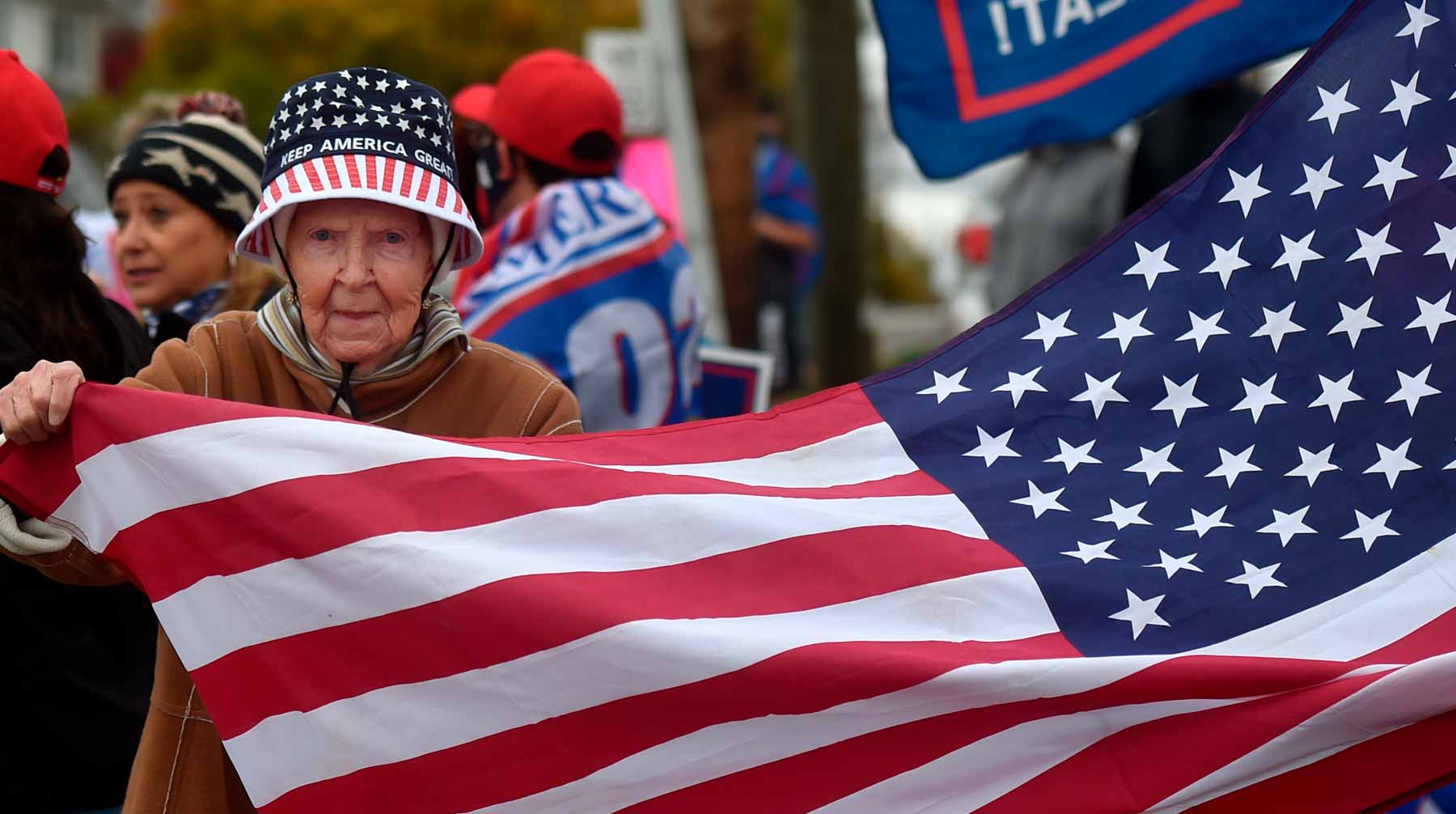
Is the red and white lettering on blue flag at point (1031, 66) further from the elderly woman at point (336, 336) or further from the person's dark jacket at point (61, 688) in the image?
the person's dark jacket at point (61, 688)

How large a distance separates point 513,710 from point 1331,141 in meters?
1.97

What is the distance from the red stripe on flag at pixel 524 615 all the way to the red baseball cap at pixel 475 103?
3.08 m

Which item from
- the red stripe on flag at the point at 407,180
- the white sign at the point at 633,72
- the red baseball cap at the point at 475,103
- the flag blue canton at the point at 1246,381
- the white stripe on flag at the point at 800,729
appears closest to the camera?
the white stripe on flag at the point at 800,729

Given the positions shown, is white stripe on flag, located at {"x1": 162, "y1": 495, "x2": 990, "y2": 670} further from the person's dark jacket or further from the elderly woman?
the person's dark jacket

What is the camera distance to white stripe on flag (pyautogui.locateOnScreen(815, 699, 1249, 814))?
2.92 meters

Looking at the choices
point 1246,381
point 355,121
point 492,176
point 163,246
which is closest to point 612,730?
point 355,121

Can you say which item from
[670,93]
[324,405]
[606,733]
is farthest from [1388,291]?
[670,93]

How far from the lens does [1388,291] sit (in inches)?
135

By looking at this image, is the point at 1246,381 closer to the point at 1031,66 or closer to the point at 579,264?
the point at 1031,66

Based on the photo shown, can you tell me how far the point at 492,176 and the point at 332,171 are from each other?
112 inches

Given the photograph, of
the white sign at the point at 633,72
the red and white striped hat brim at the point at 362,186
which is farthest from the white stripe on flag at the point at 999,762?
the white sign at the point at 633,72

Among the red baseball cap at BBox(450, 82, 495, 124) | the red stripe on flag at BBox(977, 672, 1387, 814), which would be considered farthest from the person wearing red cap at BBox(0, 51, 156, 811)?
the red baseball cap at BBox(450, 82, 495, 124)

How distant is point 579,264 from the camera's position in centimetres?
528

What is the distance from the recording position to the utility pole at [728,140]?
10531mm
